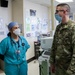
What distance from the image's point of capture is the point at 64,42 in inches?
76.0

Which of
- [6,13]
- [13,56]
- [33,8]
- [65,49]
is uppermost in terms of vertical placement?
[33,8]

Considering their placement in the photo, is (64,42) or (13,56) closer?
(64,42)

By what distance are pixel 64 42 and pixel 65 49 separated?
91mm

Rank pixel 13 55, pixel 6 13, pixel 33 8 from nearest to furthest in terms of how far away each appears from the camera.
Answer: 1. pixel 13 55
2. pixel 6 13
3. pixel 33 8

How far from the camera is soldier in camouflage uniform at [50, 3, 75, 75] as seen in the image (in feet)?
6.14

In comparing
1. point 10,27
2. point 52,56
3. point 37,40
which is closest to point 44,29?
point 37,40

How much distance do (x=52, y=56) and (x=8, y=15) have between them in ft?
10.6

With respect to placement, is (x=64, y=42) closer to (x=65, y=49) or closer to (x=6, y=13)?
(x=65, y=49)

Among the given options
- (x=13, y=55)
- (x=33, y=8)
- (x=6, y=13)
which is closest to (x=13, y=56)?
(x=13, y=55)

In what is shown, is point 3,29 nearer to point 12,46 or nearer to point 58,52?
point 12,46

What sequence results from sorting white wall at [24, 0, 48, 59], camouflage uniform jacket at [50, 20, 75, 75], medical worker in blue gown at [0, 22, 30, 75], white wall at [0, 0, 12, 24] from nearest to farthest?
camouflage uniform jacket at [50, 20, 75, 75]
medical worker in blue gown at [0, 22, 30, 75]
white wall at [0, 0, 12, 24]
white wall at [24, 0, 48, 59]

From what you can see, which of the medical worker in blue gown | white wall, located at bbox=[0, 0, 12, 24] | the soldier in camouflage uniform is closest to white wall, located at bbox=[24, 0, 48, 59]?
white wall, located at bbox=[0, 0, 12, 24]

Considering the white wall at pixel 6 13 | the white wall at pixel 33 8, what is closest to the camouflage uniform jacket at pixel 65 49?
the white wall at pixel 6 13

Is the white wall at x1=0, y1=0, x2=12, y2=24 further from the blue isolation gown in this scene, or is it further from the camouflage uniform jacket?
the camouflage uniform jacket
